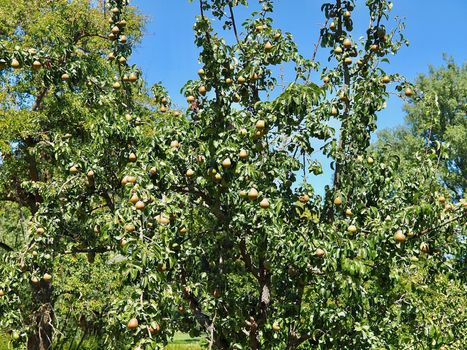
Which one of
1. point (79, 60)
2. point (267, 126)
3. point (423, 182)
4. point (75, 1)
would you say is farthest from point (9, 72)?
point (423, 182)

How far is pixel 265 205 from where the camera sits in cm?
325

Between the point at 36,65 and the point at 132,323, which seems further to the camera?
the point at 36,65

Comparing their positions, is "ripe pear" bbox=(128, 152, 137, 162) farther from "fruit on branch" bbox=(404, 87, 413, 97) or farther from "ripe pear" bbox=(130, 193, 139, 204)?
"fruit on branch" bbox=(404, 87, 413, 97)

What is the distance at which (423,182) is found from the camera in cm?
368

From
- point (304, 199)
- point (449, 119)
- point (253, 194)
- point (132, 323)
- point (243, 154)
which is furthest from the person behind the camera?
point (449, 119)

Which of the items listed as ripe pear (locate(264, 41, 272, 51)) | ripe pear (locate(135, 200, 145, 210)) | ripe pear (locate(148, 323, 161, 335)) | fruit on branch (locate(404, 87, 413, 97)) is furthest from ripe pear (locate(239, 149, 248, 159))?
fruit on branch (locate(404, 87, 413, 97))

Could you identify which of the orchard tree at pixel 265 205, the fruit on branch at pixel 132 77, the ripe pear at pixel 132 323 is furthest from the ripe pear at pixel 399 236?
the fruit on branch at pixel 132 77

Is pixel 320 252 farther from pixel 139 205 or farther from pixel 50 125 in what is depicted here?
pixel 50 125

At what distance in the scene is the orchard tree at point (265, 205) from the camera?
10.9 ft

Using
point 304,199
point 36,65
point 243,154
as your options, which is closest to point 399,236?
point 304,199

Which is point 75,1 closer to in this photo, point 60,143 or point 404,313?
point 60,143

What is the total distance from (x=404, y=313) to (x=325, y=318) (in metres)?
0.88

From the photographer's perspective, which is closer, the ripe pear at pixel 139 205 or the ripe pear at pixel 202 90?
the ripe pear at pixel 139 205

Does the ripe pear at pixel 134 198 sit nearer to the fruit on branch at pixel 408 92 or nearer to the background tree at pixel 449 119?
the fruit on branch at pixel 408 92
